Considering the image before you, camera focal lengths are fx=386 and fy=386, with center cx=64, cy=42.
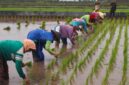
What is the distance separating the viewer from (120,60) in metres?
8.04

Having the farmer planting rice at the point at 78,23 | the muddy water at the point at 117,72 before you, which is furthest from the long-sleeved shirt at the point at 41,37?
the farmer planting rice at the point at 78,23

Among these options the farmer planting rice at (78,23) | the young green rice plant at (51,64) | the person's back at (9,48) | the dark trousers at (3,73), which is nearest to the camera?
the person's back at (9,48)

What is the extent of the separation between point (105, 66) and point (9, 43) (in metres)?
2.27

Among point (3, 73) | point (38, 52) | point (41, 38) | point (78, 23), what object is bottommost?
point (78, 23)

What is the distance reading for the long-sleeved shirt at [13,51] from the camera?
5605mm

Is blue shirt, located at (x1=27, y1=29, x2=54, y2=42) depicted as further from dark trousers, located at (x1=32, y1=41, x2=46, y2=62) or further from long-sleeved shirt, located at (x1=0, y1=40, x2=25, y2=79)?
long-sleeved shirt, located at (x1=0, y1=40, x2=25, y2=79)

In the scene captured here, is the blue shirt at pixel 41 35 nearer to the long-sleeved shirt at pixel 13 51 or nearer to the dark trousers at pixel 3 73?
the dark trousers at pixel 3 73

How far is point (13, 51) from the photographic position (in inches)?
225

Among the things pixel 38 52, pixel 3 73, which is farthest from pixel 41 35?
pixel 3 73

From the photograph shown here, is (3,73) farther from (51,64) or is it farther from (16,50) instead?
(51,64)

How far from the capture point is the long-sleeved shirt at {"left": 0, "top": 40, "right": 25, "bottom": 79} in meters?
5.61

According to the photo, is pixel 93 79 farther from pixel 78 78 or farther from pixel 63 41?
pixel 63 41

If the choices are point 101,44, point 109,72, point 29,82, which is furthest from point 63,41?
point 29,82

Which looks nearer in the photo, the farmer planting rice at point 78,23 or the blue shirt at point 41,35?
the blue shirt at point 41,35
